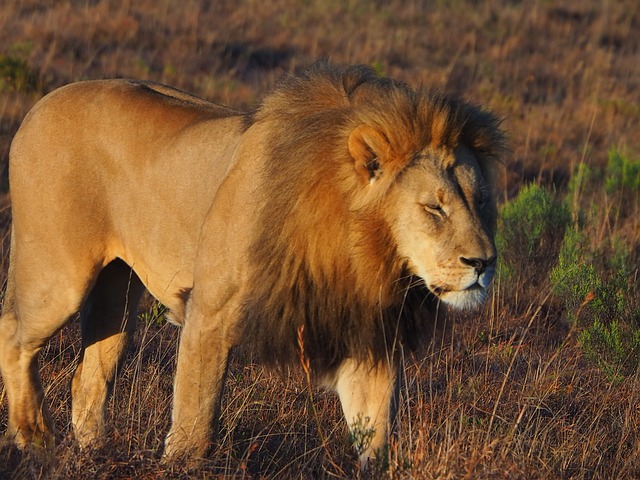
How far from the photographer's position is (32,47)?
12.3 m

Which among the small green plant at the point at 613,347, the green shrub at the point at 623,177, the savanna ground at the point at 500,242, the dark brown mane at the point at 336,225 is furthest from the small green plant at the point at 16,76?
the dark brown mane at the point at 336,225

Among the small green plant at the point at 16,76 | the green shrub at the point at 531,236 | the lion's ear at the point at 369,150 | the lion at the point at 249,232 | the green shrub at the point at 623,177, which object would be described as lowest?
the green shrub at the point at 623,177

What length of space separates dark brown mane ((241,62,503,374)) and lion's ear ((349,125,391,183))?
0.11 feet

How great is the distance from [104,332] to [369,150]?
1826 mm

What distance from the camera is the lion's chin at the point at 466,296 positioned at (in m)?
3.50

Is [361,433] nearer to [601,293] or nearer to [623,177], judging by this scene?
[601,293]

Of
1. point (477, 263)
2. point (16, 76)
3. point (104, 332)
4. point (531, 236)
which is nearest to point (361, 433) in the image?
point (477, 263)

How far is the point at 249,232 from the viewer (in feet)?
12.7

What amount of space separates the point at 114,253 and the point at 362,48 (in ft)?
37.6

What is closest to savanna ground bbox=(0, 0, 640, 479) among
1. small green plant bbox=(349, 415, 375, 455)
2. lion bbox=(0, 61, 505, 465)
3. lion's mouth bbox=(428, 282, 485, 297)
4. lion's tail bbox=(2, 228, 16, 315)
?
small green plant bbox=(349, 415, 375, 455)

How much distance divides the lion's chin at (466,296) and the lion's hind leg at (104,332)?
1.73 m

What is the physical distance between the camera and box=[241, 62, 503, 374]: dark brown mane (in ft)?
12.0

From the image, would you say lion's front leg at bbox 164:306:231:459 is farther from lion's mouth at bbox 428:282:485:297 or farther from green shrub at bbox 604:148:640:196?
green shrub at bbox 604:148:640:196

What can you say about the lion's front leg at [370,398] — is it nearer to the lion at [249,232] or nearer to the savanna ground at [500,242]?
the lion at [249,232]
